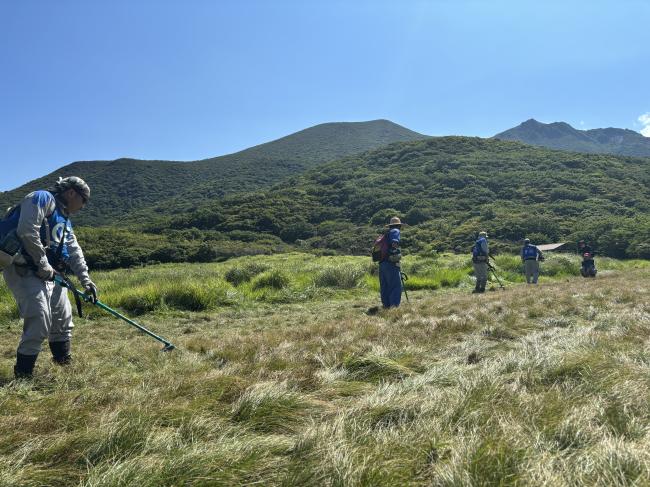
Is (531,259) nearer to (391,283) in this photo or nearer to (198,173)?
(391,283)

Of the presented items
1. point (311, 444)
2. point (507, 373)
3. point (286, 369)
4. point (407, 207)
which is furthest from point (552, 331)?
point (407, 207)

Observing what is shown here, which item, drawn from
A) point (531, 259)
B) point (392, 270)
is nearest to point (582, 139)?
point (531, 259)

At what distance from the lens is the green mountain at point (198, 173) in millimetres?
75062

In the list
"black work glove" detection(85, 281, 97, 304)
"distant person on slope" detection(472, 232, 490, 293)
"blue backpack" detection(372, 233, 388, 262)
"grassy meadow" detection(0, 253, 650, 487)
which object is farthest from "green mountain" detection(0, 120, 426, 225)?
"grassy meadow" detection(0, 253, 650, 487)

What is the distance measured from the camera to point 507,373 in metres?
3.33

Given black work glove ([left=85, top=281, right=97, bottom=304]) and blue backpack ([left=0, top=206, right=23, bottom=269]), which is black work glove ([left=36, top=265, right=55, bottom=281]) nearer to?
blue backpack ([left=0, top=206, right=23, bottom=269])

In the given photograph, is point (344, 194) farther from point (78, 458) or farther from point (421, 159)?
point (78, 458)

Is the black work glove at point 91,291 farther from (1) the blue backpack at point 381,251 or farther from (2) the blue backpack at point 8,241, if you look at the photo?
(1) the blue backpack at point 381,251

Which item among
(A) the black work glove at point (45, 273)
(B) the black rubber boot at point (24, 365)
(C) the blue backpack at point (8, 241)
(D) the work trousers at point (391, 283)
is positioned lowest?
(D) the work trousers at point (391, 283)

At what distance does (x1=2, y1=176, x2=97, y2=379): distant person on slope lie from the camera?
3717 mm

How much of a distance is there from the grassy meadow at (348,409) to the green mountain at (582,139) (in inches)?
6637

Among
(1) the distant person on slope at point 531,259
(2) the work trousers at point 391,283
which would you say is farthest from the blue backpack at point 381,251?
(1) the distant person on slope at point 531,259

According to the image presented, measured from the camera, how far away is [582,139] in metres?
181

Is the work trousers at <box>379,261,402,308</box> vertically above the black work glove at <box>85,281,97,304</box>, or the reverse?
the black work glove at <box>85,281,97,304</box>
